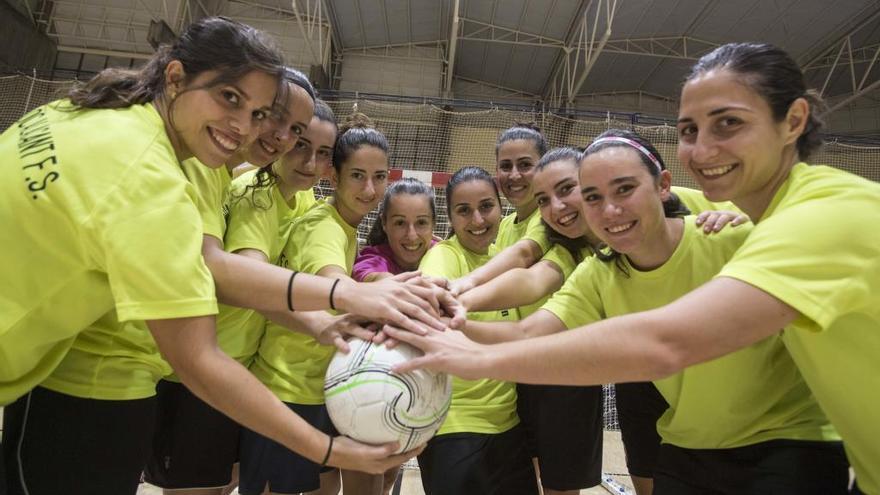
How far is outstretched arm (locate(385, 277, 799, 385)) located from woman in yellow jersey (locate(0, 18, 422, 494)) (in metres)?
0.64

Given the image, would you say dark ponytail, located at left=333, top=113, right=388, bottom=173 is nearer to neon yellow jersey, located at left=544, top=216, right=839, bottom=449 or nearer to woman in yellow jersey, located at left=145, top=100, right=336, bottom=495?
woman in yellow jersey, located at left=145, top=100, right=336, bottom=495

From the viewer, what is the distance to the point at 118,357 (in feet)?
5.54

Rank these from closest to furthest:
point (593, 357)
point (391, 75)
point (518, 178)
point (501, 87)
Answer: point (593, 357), point (518, 178), point (391, 75), point (501, 87)

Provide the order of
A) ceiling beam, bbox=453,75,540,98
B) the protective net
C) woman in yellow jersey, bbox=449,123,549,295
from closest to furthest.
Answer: woman in yellow jersey, bbox=449,123,549,295
the protective net
ceiling beam, bbox=453,75,540,98

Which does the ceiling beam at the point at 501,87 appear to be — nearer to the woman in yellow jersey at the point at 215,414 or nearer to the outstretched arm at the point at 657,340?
the woman in yellow jersey at the point at 215,414

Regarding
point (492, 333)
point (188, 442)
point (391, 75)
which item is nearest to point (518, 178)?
point (492, 333)

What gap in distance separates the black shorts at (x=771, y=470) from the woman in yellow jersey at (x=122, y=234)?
3.69ft

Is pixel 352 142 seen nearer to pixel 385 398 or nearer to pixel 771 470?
pixel 385 398

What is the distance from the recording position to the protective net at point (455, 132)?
988 cm

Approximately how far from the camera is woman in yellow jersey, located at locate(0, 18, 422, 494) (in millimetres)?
1267

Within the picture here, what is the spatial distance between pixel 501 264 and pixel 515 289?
0.75 ft

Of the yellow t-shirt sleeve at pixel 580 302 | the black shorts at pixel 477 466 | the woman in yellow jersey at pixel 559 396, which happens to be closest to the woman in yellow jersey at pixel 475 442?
the black shorts at pixel 477 466

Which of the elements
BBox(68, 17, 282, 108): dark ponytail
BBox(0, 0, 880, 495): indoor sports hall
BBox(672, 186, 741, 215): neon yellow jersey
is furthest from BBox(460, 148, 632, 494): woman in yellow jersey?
BBox(0, 0, 880, 495): indoor sports hall

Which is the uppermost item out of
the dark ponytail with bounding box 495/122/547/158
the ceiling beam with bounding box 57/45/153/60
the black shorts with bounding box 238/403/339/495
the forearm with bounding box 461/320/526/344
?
the ceiling beam with bounding box 57/45/153/60
